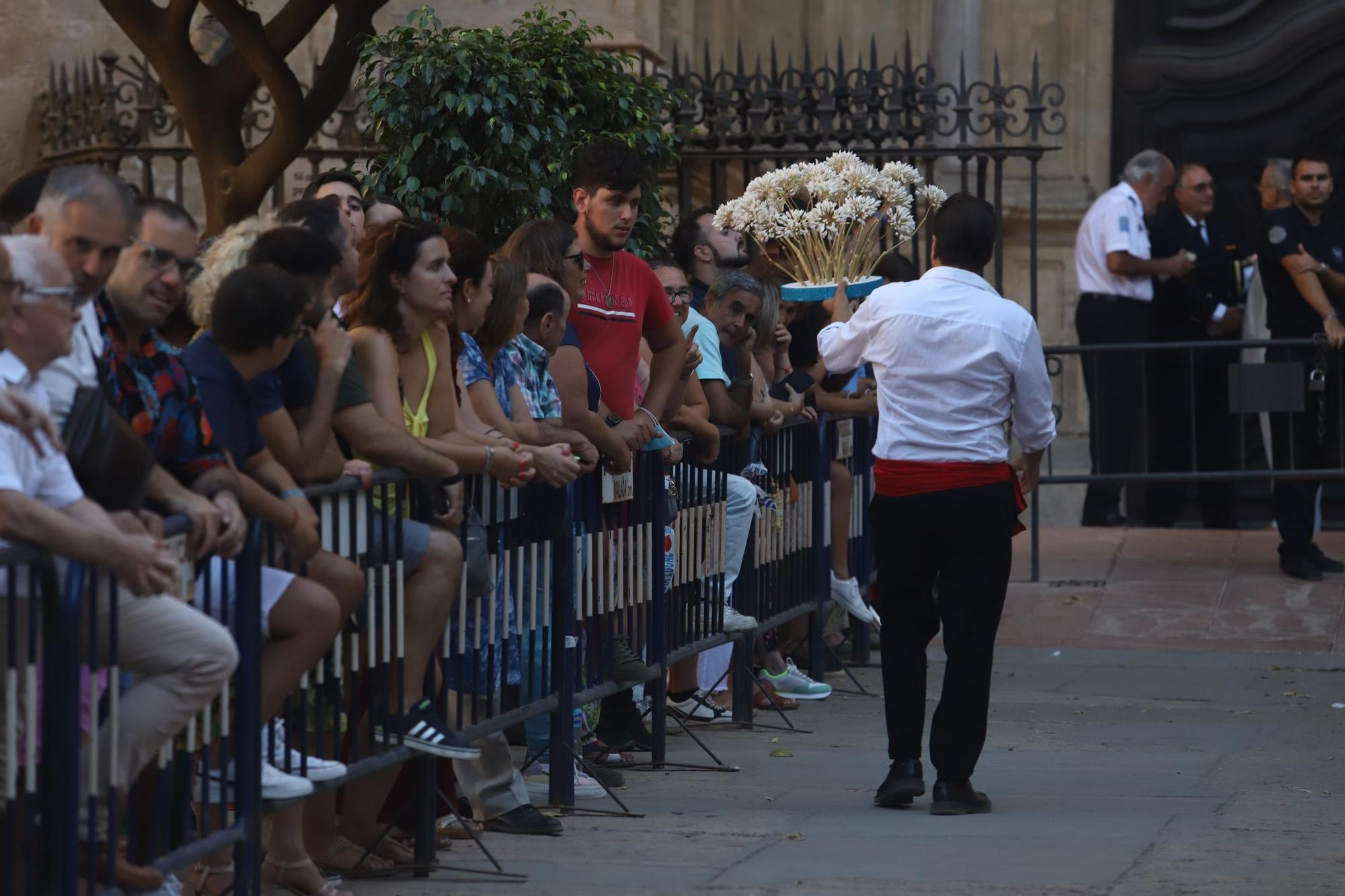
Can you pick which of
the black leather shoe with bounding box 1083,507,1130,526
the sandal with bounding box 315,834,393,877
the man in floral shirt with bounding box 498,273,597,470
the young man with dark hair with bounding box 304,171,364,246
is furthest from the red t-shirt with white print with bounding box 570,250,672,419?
the black leather shoe with bounding box 1083,507,1130,526

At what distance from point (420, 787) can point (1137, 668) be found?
16.7ft

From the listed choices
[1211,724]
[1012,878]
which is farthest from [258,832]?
[1211,724]

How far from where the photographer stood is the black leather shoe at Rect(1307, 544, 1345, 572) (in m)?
12.1

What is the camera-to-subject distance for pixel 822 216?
30.5 ft

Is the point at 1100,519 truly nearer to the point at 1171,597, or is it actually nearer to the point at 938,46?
the point at 1171,597

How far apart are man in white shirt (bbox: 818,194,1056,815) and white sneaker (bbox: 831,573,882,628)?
9.91 feet

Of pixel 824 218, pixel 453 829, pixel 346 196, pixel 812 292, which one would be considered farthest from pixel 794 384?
pixel 453 829

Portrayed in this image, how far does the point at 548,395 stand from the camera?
7211 millimetres

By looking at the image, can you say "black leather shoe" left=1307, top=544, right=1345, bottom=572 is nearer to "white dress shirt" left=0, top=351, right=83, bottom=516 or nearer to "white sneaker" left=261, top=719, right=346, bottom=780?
"white sneaker" left=261, top=719, right=346, bottom=780

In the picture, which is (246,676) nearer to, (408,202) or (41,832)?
(41,832)

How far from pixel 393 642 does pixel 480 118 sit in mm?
4830

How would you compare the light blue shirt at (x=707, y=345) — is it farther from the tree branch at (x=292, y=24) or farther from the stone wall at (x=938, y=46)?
the stone wall at (x=938, y=46)

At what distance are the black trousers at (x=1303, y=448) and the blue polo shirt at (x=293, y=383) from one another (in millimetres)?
7771

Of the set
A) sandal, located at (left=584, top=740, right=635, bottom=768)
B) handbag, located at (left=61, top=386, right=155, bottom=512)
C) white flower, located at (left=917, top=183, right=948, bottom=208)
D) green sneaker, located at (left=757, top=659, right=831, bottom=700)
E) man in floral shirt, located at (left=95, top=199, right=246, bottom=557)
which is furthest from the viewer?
white flower, located at (left=917, top=183, right=948, bottom=208)
